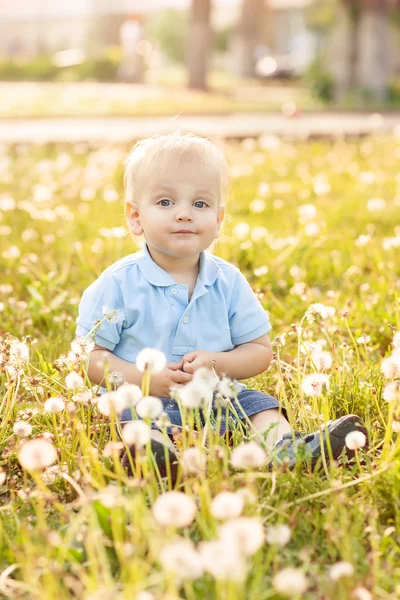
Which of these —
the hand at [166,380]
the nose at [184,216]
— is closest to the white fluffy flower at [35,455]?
the hand at [166,380]

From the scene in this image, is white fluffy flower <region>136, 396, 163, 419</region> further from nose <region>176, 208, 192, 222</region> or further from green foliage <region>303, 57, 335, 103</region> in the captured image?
green foliage <region>303, 57, 335, 103</region>

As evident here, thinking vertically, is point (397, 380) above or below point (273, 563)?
above

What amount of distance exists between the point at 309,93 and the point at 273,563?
20.4 meters

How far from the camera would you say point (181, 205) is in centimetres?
255

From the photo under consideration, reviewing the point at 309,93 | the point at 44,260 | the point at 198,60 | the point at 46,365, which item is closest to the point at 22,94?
the point at 198,60

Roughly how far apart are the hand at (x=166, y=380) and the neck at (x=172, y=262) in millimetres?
371

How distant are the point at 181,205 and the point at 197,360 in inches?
17.8

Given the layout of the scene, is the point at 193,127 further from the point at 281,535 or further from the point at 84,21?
the point at 84,21

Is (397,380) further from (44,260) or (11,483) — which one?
(44,260)

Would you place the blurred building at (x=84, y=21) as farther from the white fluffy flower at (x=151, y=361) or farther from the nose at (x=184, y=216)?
the white fluffy flower at (x=151, y=361)

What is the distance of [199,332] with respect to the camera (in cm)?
264

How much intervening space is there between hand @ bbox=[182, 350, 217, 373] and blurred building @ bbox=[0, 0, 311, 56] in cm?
4129

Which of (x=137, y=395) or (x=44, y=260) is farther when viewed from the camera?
(x=44, y=260)

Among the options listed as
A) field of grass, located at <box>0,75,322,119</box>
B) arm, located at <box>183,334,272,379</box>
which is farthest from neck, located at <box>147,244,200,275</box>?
field of grass, located at <box>0,75,322,119</box>
